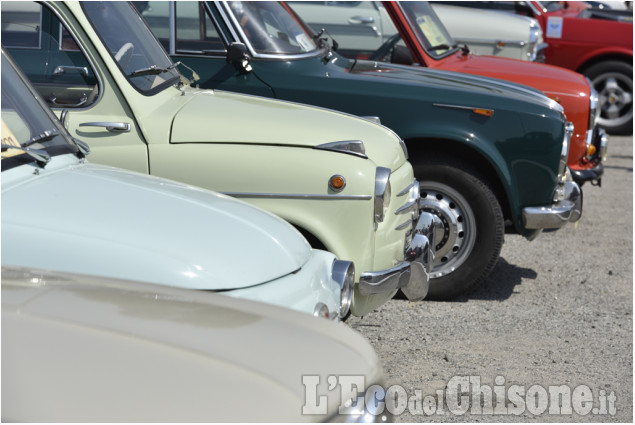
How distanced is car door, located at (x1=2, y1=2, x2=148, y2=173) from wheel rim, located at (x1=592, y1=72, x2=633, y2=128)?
34.5 feet

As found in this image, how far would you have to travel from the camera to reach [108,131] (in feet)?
14.1

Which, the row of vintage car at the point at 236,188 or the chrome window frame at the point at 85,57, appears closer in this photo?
the row of vintage car at the point at 236,188

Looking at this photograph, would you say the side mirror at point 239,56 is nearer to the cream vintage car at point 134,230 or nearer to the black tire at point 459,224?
the black tire at point 459,224

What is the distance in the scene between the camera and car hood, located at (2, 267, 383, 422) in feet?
5.66

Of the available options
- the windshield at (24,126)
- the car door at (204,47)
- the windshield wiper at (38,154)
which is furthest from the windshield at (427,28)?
the windshield wiper at (38,154)

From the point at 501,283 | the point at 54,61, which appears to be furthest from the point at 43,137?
Answer: the point at 501,283

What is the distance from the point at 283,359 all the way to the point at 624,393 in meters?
3.00

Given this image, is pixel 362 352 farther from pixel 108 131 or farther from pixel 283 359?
pixel 108 131

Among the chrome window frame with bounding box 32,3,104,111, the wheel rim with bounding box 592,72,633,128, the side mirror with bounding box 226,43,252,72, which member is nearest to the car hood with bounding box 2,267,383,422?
the chrome window frame with bounding box 32,3,104,111

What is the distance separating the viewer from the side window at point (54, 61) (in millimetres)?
4332

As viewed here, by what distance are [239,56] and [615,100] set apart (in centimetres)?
973

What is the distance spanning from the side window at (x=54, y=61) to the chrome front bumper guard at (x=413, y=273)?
164cm

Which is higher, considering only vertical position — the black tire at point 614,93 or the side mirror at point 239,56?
the side mirror at point 239,56

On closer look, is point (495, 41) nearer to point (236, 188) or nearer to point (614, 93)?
point (614, 93)
